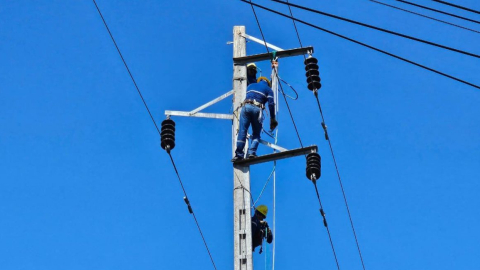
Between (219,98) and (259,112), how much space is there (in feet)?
2.09

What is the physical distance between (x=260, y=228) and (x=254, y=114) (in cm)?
143

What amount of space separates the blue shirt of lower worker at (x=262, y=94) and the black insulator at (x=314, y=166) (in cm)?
128

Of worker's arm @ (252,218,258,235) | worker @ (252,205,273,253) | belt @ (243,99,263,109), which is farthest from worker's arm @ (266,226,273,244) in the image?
belt @ (243,99,263,109)

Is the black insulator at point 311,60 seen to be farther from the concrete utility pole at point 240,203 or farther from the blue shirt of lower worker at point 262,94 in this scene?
the concrete utility pole at point 240,203

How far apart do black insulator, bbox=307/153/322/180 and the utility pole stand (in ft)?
0.29

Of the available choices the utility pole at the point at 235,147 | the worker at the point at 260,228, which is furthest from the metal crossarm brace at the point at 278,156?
the worker at the point at 260,228

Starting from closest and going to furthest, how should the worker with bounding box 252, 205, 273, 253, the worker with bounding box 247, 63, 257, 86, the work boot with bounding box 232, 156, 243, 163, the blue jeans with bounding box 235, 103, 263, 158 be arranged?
the work boot with bounding box 232, 156, 243, 163, the worker with bounding box 252, 205, 273, 253, the blue jeans with bounding box 235, 103, 263, 158, the worker with bounding box 247, 63, 257, 86

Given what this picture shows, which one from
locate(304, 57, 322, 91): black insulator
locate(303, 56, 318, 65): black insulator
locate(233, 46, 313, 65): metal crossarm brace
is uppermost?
locate(233, 46, 313, 65): metal crossarm brace

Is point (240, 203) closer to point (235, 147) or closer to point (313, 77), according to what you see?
point (235, 147)

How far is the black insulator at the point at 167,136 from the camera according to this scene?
13.8 metres

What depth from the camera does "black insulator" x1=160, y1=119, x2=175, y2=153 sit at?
1377cm

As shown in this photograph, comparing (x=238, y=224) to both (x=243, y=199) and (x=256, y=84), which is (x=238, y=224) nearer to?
(x=243, y=199)

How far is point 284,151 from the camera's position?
13.3 m

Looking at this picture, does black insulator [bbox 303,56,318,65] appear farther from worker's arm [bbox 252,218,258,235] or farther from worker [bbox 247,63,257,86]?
worker's arm [bbox 252,218,258,235]
